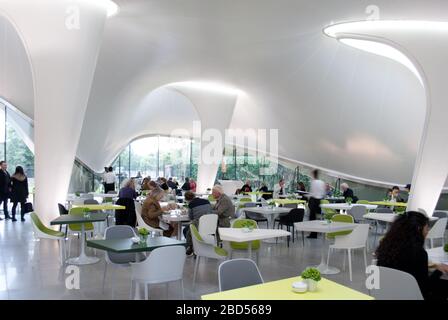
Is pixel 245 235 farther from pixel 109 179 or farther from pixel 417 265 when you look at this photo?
pixel 109 179

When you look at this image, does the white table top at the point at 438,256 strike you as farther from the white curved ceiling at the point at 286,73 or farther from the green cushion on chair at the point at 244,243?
the white curved ceiling at the point at 286,73

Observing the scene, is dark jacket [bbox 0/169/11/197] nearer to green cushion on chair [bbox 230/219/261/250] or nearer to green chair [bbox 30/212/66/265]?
green chair [bbox 30/212/66/265]

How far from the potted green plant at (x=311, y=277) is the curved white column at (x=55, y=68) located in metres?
7.23

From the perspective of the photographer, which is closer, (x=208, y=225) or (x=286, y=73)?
(x=208, y=225)

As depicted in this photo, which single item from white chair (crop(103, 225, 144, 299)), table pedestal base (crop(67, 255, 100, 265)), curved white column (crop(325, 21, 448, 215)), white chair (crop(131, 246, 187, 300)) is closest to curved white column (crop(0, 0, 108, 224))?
table pedestal base (crop(67, 255, 100, 265))

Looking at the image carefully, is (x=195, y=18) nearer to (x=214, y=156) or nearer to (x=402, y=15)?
(x=402, y=15)

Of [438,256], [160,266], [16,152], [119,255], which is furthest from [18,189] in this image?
[438,256]

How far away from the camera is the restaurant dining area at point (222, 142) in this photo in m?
4.42

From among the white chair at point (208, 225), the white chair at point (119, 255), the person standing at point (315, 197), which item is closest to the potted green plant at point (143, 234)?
the white chair at point (119, 255)

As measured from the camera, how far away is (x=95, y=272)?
670 centimetres

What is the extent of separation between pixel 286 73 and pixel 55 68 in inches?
297

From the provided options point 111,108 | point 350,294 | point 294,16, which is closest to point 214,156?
point 111,108

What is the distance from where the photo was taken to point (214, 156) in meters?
19.4
